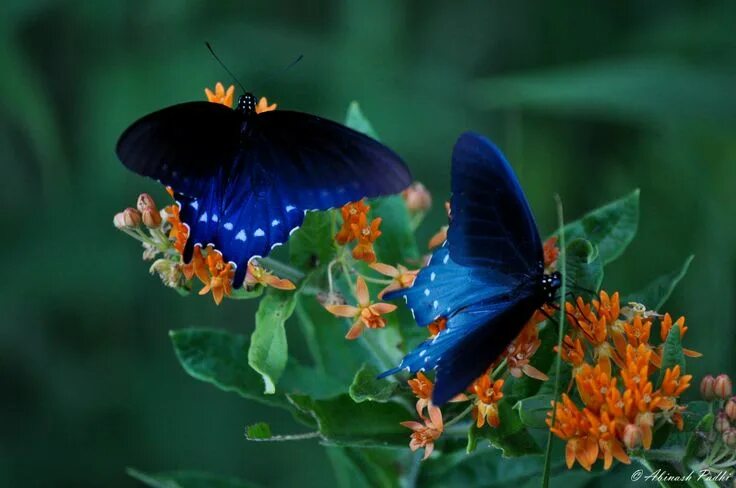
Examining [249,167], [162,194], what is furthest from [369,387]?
[162,194]

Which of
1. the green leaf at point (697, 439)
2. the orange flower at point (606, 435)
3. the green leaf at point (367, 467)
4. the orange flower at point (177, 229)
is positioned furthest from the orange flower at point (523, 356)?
the orange flower at point (177, 229)

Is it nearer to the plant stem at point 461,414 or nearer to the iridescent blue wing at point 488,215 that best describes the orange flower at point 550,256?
the iridescent blue wing at point 488,215

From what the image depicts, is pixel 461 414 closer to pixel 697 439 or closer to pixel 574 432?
pixel 574 432

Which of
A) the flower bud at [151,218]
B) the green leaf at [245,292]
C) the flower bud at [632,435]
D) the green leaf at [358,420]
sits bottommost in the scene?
the green leaf at [358,420]

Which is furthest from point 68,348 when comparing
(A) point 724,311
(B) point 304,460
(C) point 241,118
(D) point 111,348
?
(A) point 724,311

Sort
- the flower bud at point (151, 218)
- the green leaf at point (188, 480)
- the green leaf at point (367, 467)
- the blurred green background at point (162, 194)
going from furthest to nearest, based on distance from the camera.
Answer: the blurred green background at point (162, 194)
the green leaf at point (367, 467)
the green leaf at point (188, 480)
the flower bud at point (151, 218)

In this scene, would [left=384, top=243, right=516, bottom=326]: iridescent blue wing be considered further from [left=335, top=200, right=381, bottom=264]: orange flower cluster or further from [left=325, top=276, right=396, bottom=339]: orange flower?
[left=335, top=200, right=381, bottom=264]: orange flower cluster

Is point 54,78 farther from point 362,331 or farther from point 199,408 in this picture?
point 362,331
